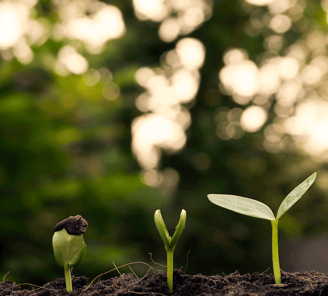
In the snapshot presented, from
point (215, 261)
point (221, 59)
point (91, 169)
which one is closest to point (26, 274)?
point (91, 169)

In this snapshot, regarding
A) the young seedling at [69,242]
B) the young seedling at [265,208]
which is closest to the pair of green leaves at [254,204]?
the young seedling at [265,208]

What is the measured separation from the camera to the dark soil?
40 cm

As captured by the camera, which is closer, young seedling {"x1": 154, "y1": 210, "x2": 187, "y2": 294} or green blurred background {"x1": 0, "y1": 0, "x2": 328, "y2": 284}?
young seedling {"x1": 154, "y1": 210, "x2": 187, "y2": 294}

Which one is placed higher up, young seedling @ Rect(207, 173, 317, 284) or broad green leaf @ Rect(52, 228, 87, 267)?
young seedling @ Rect(207, 173, 317, 284)

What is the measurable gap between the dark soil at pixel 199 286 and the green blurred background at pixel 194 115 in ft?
6.62

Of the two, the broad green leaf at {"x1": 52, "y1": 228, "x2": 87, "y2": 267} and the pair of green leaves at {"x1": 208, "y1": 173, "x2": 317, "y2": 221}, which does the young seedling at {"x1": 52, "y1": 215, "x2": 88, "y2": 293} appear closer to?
the broad green leaf at {"x1": 52, "y1": 228, "x2": 87, "y2": 267}

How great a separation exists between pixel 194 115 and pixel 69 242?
3.99m

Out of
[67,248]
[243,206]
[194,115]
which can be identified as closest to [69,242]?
[67,248]

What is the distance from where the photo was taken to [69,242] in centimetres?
41

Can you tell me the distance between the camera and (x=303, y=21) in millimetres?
4305

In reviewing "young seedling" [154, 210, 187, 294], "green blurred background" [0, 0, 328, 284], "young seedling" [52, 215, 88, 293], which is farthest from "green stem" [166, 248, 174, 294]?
"green blurred background" [0, 0, 328, 284]

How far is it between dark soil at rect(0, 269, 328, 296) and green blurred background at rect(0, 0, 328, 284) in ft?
6.62

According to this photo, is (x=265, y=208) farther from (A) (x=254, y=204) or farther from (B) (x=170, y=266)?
(B) (x=170, y=266)

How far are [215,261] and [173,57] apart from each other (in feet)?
9.36
